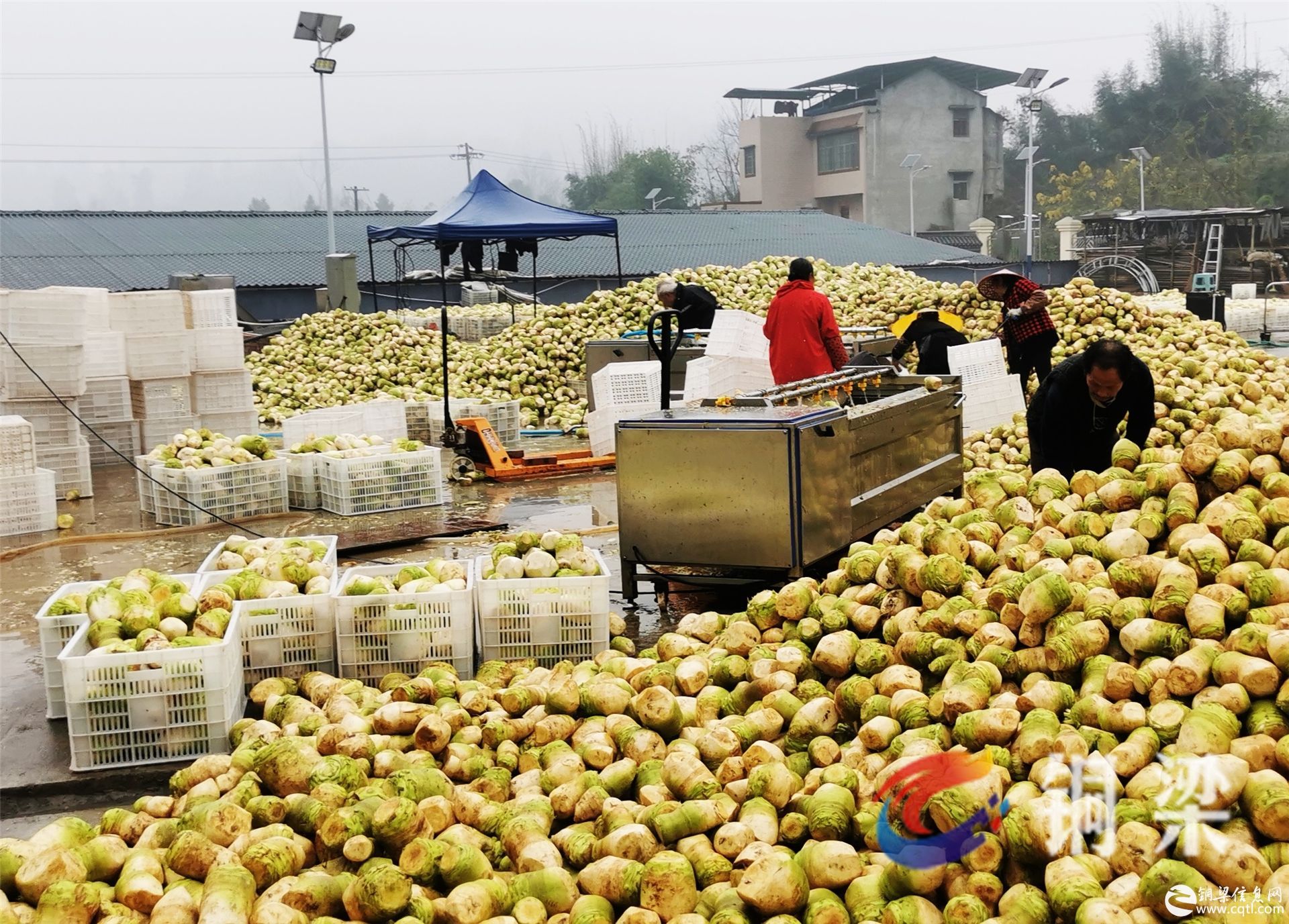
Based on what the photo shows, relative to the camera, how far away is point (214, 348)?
11.3 meters

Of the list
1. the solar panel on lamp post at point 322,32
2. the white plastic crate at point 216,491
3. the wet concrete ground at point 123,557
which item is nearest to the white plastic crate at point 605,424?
the wet concrete ground at point 123,557

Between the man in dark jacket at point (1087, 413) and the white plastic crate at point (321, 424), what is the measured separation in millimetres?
6478

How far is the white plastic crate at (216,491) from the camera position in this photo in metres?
8.86

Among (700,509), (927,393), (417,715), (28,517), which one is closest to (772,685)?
(417,715)

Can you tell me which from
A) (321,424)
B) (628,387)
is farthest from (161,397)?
(628,387)

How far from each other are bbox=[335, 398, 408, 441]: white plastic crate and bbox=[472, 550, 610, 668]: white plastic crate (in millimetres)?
6204

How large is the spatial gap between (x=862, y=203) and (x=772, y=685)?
177ft

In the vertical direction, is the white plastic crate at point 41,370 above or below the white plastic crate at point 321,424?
above

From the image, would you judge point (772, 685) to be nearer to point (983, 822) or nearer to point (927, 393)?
point (983, 822)

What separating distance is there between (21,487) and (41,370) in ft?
4.55

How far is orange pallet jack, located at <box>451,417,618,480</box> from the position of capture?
1072cm

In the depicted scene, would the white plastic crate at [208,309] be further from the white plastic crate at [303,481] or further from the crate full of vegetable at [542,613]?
the crate full of vegetable at [542,613]

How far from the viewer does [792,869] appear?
2.71 meters

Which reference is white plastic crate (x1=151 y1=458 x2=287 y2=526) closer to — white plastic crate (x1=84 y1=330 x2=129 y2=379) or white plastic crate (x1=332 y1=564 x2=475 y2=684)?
white plastic crate (x1=84 y1=330 x2=129 y2=379)
